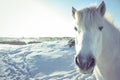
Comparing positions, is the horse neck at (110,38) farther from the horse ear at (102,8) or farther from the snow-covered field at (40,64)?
the snow-covered field at (40,64)

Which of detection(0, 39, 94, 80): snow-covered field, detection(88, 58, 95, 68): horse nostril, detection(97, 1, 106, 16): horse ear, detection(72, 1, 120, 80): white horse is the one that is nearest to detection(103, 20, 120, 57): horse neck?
detection(72, 1, 120, 80): white horse

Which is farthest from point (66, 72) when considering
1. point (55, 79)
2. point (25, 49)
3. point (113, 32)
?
point (113, 32)

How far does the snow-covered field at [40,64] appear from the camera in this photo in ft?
35.0

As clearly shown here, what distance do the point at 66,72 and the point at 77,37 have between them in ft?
20.8

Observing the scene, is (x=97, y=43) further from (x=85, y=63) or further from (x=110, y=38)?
(x=85, y=63)

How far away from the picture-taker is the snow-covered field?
35.0 ft

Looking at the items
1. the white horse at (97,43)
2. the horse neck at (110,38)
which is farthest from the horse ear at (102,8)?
the horse neck at (110,38)

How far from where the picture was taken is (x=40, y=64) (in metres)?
12.1

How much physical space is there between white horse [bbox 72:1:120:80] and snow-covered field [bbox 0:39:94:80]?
4.45 meters

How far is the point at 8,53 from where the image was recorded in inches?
555

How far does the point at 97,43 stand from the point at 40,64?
26.4 feet

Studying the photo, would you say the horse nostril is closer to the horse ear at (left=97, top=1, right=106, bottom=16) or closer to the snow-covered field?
the horse ear at (left=97, top=1, right=106, bottom=16)

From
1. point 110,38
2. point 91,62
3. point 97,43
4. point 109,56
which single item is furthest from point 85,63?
point 110,38

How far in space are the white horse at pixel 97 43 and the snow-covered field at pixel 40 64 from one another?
175 inches
